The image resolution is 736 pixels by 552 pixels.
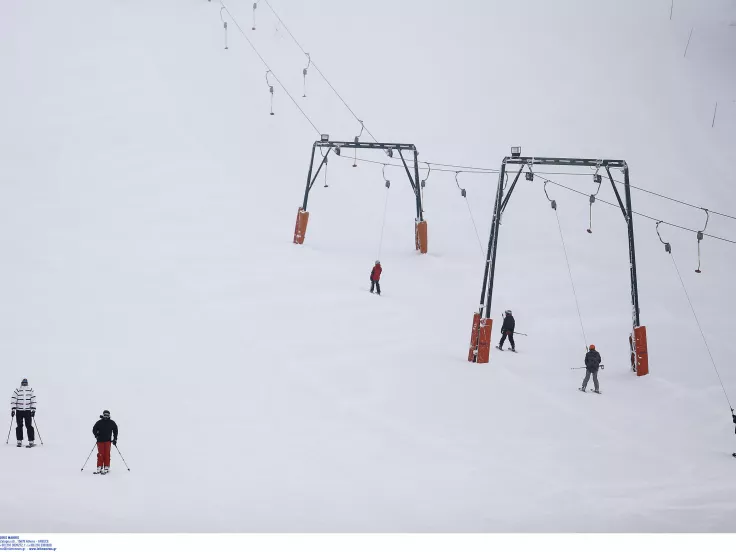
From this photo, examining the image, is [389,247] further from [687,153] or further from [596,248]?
[687,153]

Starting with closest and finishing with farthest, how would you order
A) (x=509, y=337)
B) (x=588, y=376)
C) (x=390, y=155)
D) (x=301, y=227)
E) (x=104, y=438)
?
(x=104, y=438) < (x=588, y=376) < (x=509, y=337) < (x=390, y=155) < (x=301, y=227)

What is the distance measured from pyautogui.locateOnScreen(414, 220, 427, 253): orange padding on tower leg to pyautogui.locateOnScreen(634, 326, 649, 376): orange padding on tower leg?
1033 centimetres

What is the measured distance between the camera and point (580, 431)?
75.0ft

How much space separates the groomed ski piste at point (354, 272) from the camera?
1897 centimetres

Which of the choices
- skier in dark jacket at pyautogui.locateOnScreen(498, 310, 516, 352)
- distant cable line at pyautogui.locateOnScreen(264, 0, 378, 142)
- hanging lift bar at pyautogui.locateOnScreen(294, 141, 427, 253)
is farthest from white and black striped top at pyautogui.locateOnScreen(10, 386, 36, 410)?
distant cable line at pyautogui.locateOnScreen(264, 0, 378, 142)

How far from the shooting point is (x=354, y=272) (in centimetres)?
3341

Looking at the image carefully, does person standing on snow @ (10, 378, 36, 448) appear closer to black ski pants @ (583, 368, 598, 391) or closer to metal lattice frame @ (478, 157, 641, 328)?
metal lattice frame @ (478, 157, 641, 328)

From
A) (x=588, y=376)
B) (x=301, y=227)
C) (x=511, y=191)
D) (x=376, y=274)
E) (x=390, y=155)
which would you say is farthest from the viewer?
(x=301, y=227)

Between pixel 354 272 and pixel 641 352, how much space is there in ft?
31.8

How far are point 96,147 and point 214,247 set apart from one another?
997 centimetres

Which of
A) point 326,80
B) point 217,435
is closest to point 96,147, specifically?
point 326,80

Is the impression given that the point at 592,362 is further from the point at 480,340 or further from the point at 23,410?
the point at 23,410

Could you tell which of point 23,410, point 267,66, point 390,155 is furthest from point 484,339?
point 267,66

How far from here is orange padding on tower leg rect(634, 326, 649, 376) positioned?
89.4 feet
